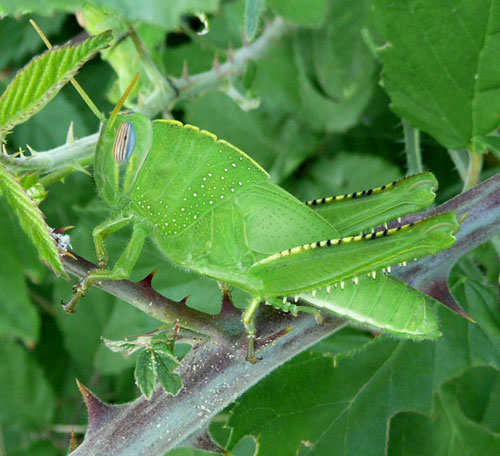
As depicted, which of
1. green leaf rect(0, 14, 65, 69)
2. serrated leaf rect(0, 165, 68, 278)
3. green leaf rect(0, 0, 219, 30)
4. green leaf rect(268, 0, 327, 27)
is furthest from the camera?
green leaf rect(0, 14, 65, 69)

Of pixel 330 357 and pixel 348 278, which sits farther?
pixel 330 357

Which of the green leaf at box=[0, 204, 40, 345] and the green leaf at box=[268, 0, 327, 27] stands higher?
the green leaf at box=[268, 0, 327, 27]

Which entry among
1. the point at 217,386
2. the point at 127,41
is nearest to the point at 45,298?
the point at 127,41

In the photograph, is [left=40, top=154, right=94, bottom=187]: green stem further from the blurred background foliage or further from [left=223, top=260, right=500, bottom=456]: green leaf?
[left=223, top=260, right=500, bottom=456]: green leaf

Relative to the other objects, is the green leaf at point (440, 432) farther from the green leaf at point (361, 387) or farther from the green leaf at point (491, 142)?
the green leaf at point (491, 142)

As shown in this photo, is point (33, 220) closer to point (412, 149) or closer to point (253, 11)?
point (253, 11)

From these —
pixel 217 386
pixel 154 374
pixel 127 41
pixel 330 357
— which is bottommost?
pixel 330 357

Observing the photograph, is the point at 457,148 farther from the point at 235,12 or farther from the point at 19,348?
the point at 19,348

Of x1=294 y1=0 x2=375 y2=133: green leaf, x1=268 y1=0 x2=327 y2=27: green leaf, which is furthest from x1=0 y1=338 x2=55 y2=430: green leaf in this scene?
x1=268 y1=0 x2=327 y2=27: green leaf
